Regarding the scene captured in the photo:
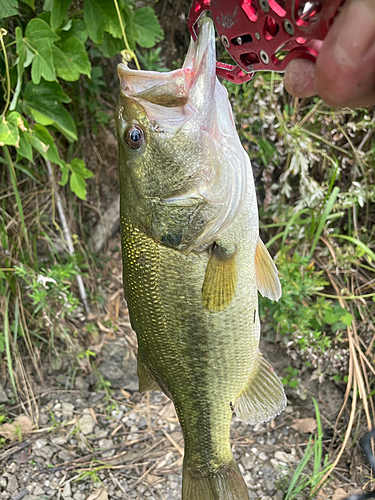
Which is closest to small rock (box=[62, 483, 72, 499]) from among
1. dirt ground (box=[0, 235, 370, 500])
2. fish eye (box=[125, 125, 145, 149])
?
dirt ground (box=[0, 235, 370, 500])

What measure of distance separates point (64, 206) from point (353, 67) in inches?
98.5

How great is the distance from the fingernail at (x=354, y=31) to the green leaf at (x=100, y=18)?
1.49 meters

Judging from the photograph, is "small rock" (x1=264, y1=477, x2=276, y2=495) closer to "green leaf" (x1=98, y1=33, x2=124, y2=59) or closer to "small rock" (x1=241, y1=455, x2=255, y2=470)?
"small rock" (x1=241, y1=455, x2=255, y2=470)

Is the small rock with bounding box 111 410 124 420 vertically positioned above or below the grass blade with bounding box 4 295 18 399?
below

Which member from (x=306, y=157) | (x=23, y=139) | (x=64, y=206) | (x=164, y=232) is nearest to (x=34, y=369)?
(x=64, y=206)

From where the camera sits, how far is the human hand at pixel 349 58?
26.2 inches

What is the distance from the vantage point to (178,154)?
1209 millimetres

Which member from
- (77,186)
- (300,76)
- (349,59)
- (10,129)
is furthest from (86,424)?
(349,59)

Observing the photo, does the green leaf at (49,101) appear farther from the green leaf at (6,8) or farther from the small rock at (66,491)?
the small rock at (66,491)

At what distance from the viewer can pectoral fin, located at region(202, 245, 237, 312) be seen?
4.18ft

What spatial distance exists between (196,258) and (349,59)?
0.74 metres

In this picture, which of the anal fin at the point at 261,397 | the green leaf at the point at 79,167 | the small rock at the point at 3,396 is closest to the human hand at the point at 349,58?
the anal fin at the point at 261,397

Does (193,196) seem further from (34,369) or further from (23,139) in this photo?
(34,369)

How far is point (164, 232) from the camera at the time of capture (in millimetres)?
1279
